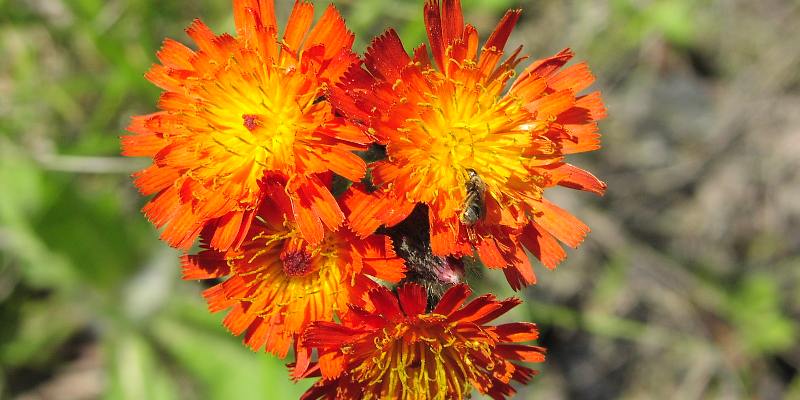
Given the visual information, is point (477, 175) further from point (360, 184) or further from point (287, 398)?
point (287, 398)

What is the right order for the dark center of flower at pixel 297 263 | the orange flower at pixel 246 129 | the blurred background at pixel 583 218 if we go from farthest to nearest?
the blurred background at pixel 583 218, the dark center of flower at pixel 297 263, the orange flower at pixel 246 129

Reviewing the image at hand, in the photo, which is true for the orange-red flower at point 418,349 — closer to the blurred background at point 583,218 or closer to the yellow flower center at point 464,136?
the yellow flower center at point 464,136

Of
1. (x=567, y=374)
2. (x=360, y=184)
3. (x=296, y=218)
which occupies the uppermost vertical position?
(x=360, y=184)

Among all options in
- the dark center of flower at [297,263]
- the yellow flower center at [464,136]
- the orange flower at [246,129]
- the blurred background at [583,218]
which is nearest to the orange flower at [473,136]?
the yellow flower center at [464,136]

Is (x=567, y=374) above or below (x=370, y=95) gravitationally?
below

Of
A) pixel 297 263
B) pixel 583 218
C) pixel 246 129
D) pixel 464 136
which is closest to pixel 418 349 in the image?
pixel 297 263

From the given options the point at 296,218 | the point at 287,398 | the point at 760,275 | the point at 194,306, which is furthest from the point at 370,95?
the point at 760,275

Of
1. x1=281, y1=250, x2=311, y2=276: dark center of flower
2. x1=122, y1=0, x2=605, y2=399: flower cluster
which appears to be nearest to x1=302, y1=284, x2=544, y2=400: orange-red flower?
x1=122, y1=0, x2=605, y2=399: flower cluster

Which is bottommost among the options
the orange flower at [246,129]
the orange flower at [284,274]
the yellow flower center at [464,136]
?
the orange flower at [284,274]
